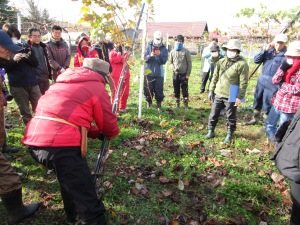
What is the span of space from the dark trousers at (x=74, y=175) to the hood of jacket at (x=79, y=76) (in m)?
0.63

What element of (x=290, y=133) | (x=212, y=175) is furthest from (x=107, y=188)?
(x=290, y=133)

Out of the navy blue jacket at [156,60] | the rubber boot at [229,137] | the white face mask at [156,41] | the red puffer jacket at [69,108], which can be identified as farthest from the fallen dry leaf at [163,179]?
the white face mask at [156,41]

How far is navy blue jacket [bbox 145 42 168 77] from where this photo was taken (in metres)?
6.20

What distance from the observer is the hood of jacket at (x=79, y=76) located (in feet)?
7.00

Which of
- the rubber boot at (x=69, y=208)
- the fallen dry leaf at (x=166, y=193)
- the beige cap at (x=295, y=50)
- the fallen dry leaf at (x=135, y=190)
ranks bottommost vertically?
the fallen dry leaf at (x=166, y=193)

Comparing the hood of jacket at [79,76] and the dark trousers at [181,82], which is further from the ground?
the hood of jacket at [79,76]

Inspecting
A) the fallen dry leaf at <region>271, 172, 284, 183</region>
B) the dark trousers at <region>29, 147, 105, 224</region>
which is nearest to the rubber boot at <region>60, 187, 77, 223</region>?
the dark trousers at <region>29, 147, 105, 224</region>

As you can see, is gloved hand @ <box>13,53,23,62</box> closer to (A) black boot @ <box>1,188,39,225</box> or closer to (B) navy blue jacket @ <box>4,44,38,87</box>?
(B) navy blue jacket @ <box>4,44,38,87</box>

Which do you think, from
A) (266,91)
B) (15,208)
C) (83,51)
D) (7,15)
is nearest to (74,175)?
(15,208)

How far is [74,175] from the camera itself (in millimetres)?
2084

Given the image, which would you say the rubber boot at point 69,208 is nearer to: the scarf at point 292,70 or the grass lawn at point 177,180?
the grass lawn at point 177,180

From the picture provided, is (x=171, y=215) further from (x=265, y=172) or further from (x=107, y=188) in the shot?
(x=265, y=172)

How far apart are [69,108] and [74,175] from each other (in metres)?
0.60

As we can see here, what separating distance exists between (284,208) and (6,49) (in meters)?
3.93
